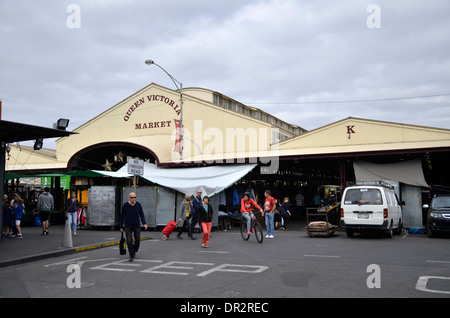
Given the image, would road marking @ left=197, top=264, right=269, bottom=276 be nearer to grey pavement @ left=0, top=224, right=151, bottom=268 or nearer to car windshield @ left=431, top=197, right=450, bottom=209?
grey pavement @ left=0, top=224, right=151, bottom=268

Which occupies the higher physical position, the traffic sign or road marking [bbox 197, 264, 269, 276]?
the traffic sign

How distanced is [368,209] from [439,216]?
283 centimetres

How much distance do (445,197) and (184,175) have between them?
11774 mm

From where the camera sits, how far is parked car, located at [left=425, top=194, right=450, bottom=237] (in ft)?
50.2

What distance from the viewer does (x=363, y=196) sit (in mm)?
15484

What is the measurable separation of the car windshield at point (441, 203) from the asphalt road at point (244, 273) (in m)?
2.97

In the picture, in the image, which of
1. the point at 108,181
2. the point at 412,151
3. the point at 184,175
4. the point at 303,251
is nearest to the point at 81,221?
the point at 184,175

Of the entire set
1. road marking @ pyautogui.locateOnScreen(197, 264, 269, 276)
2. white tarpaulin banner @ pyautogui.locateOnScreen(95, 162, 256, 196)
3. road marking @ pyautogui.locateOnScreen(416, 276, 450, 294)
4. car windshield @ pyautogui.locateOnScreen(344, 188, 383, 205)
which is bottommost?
road marking @ pyautogui.locateOnScreen(197, 264, 269, 276)

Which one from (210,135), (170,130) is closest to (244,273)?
(210,135)

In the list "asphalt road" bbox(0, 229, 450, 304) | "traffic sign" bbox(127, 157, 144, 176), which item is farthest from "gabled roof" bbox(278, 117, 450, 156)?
"traffic sign" bbox(127, 157, 144, 176)

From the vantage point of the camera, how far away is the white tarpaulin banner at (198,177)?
1927cm

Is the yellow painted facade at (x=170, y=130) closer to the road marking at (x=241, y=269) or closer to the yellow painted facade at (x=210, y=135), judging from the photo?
the yellow painted facade at (x=210, y=135)

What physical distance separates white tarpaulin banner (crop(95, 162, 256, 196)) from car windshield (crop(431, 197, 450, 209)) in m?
8.43

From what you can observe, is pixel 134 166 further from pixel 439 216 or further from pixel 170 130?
pixel 170 130
